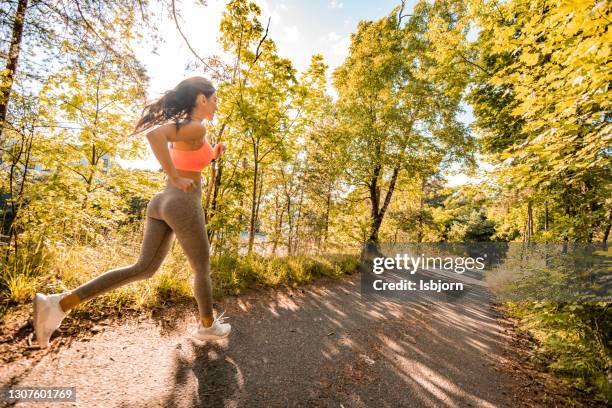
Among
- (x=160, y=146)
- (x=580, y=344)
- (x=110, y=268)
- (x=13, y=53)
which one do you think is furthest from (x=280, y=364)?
(x=13, y=53)

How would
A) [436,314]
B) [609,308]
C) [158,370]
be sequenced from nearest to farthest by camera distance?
[158,370] → [609,308] → [436,314]

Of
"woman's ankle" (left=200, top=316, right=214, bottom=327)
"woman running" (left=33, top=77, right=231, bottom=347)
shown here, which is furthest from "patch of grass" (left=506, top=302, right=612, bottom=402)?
"woman running" (left=33, top=77, right=231, bottom=347)

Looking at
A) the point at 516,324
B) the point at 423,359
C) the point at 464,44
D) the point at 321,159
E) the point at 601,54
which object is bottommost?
the point at 516,324

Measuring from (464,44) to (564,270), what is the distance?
6.29 meters

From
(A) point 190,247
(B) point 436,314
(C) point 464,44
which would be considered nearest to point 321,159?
(C) point 464,44

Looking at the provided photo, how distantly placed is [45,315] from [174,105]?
1.76 meters

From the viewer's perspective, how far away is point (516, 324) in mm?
5859

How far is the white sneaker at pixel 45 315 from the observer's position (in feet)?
5.99

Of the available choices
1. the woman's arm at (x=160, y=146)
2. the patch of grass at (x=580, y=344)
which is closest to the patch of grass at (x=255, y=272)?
the woman's arm at (x=160, y=146)

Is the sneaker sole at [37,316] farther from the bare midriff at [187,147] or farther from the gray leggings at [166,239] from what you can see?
the bare midriff at [187,147]

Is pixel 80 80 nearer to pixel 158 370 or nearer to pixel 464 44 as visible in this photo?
pixel 158 370

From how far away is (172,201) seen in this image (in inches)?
72.4

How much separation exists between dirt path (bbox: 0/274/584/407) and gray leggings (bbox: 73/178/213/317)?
67 centimetres

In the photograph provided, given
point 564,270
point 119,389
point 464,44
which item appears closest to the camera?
point 119,389
